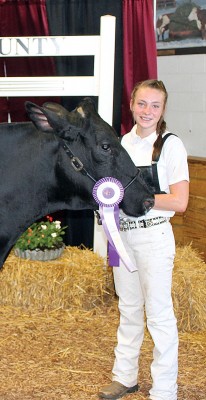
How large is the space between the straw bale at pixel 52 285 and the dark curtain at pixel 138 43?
125 cm

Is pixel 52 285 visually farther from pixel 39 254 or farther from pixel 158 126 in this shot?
pixel 158 126

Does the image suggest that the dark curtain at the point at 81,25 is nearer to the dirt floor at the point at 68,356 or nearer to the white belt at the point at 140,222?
the dirt floor at the point at 68,356

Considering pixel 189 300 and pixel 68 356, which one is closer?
pixel 68 356

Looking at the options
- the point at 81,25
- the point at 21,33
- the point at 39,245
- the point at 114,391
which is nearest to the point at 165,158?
the point at 114,391

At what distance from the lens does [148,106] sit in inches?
96.7

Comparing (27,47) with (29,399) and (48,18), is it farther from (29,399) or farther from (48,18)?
(29,399)

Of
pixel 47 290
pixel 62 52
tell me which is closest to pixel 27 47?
pixel 62 52

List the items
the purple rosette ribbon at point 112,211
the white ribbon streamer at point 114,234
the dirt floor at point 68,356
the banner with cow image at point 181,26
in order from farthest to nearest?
1. the banner with cow image at point 181,26
2. the dirt floor at point 68,356
3. the white ribbon streamer at point 114,234
4. the purple rosette ribbon at point 112,211

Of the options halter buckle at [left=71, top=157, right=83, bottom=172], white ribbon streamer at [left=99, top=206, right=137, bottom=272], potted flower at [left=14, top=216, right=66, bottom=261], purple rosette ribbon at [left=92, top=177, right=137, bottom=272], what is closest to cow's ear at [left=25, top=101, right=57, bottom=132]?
halter buckle at [left=71, top=157, right=83, bottom=172]

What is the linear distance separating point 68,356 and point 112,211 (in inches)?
47.2

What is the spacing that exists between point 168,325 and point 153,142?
742mm

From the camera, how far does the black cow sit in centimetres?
209

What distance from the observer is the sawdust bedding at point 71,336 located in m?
Answer: 2.87

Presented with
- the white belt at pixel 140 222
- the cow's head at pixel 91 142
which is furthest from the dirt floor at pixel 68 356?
the cow's head at pixel 91 142
